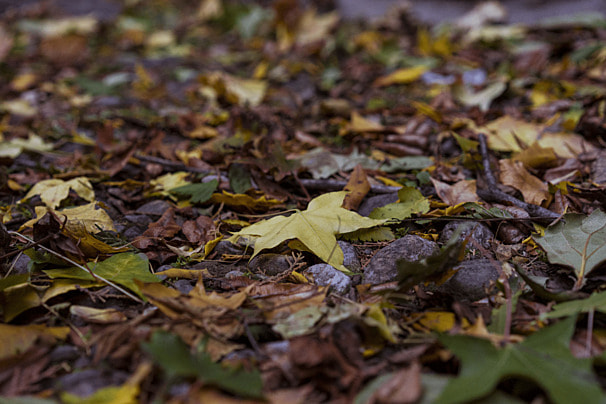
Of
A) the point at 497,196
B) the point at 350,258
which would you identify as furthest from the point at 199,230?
the point at 497,196

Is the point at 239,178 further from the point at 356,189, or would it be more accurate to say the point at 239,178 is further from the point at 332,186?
the point at 356,189

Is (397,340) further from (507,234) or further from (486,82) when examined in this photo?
(486,82)

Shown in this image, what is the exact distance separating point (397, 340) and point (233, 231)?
0.78 meters

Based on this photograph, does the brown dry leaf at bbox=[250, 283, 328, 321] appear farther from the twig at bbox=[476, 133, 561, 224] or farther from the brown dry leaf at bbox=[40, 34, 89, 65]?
the brown dry leaf at bbox=[40, 34, 89, 65]

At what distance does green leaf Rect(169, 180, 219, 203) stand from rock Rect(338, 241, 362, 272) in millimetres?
615

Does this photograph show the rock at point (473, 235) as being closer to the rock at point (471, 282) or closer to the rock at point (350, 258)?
the rock at point (471, 282)

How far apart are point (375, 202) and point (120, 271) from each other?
945 millimetres

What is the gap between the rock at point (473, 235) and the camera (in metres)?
1.40

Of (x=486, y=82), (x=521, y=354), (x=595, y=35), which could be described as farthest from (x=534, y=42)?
(x=521, y=354)

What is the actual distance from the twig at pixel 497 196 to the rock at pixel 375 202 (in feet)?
1.12

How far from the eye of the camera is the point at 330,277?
1.30m

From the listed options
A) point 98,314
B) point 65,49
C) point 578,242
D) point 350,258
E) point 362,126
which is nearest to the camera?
point 98,314

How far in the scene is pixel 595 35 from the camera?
3.29 m

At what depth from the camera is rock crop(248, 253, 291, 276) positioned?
4.53 feet
